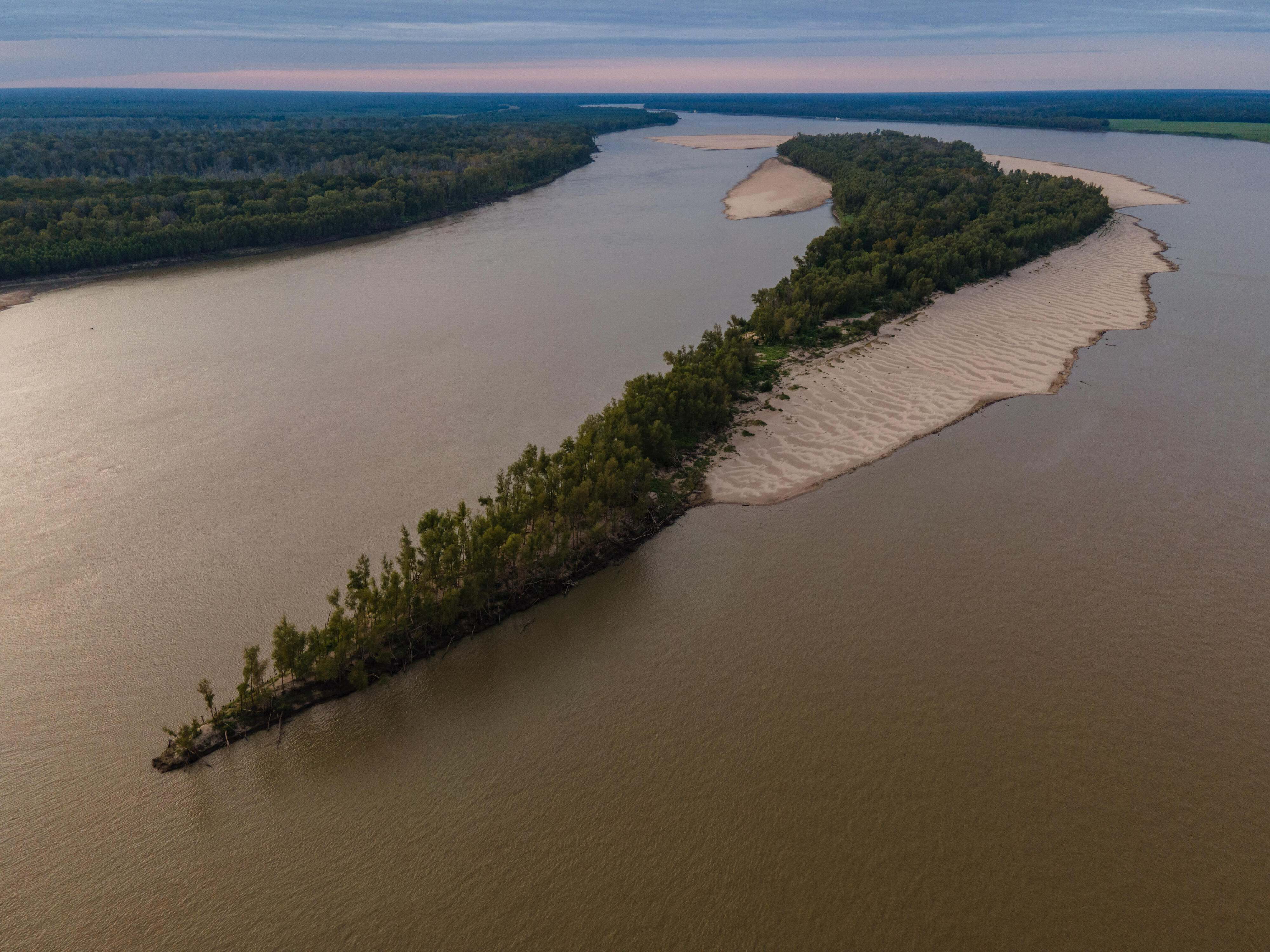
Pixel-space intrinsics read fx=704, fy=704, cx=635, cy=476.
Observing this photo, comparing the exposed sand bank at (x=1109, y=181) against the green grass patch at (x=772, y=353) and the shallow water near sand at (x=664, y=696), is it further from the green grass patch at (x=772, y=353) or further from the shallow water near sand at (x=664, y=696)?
the green grass patch at (x=772, y=353)

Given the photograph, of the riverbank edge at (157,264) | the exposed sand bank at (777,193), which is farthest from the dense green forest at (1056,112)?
the riverbank edge at (157,264)

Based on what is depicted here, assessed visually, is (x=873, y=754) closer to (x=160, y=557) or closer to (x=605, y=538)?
(x=605, y=538)

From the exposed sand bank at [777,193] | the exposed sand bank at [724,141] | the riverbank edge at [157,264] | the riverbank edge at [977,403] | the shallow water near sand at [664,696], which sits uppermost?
Answer: the exposed sand bank at [724,141]

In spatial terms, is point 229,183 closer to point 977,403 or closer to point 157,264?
point 157,264

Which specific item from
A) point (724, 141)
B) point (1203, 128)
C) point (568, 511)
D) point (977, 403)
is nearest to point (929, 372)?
point (977, 403)

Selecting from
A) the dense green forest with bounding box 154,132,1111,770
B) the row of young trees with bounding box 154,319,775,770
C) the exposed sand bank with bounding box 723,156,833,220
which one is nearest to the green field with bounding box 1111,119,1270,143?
the exposed sand bank with bounding box 723,156,833,220

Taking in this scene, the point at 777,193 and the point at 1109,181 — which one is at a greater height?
the point at 1109,181

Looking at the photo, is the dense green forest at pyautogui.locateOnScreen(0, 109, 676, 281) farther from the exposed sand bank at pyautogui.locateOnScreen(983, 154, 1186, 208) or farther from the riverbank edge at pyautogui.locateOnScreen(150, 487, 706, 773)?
the exposed sand bank at pyautogui.locateOnScreen(983, 154, 1186, 208)
